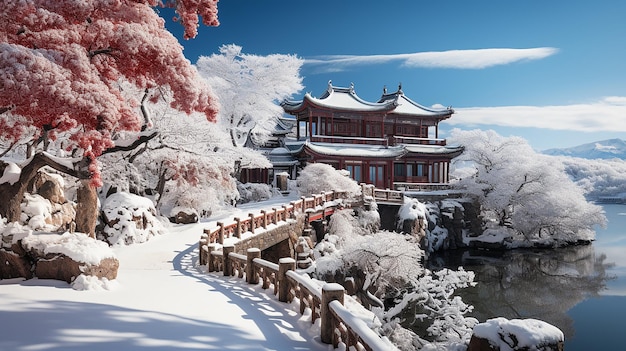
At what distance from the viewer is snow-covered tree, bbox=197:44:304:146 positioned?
1331 inches

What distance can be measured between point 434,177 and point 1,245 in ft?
120

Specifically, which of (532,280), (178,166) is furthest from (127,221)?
(532,280)

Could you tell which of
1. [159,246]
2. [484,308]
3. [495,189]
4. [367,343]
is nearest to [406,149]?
[495,189]

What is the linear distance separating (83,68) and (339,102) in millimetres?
31703

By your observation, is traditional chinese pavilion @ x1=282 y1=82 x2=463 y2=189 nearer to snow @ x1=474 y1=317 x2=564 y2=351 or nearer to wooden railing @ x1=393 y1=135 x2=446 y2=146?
wooden railing @ x1=393 y1=135 x2=446 y2=146

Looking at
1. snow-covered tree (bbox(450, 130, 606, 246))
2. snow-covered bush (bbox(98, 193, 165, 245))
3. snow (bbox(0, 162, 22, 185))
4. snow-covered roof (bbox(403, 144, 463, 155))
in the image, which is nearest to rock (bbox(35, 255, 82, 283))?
snow (bbox(0, 162, 22, 185))

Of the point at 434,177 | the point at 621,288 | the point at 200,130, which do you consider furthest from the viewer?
the point at 434,177

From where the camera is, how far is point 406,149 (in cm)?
3541

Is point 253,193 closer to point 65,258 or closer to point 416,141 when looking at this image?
point 416,141

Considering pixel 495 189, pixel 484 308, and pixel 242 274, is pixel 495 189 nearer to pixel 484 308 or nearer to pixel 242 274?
pixel 484 308

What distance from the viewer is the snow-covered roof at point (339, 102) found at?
115 ft

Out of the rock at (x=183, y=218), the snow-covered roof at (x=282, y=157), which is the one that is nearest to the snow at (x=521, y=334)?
the rock at (x=183, y=218)

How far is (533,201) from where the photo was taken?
32938 millimetres

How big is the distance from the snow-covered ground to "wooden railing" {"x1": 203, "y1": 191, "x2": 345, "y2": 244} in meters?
5.68
